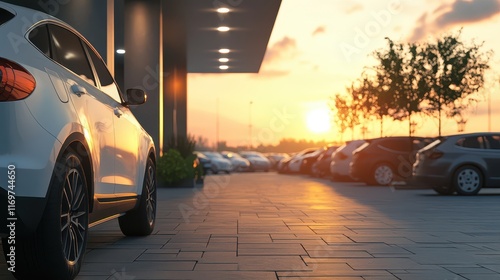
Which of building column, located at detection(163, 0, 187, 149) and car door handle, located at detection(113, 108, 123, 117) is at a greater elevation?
building column, located at detection(163, 0, 187, 149)

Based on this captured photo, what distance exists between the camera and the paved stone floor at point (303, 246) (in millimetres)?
5566

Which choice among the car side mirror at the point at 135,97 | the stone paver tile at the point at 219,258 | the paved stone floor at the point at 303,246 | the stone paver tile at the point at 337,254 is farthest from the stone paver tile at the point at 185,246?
the car side mirror at the point at 135,97

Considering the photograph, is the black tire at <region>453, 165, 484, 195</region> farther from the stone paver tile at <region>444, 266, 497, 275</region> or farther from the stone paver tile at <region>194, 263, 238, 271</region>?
the stone paver tile at <region>194, 263, 238, 271</region>

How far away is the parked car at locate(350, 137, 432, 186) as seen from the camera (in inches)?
899

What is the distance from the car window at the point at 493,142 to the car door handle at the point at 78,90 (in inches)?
551

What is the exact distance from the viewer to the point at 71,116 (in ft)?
16.0

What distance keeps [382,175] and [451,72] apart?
28.6 ft

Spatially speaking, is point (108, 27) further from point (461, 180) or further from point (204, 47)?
point (204, 47)

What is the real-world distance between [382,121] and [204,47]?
15444mm

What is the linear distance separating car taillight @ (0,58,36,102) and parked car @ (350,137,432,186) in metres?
19.4

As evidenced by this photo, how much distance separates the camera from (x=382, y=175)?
75.3ft

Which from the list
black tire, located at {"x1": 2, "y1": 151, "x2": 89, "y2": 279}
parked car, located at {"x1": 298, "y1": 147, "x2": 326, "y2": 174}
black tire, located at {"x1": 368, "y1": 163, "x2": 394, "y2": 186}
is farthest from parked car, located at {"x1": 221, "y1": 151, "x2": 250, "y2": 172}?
black tire, located at {"x1": 2, "y1": 151, "x2": 89, "y2": 279}

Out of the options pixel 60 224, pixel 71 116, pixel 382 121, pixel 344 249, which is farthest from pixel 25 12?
pixel 382 121

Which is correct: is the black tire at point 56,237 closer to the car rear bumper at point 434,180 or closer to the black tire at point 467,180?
the car rear bumper at point 434,180
